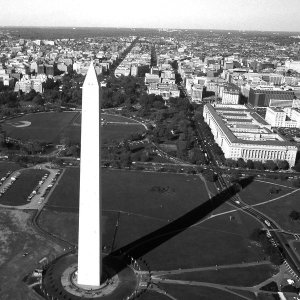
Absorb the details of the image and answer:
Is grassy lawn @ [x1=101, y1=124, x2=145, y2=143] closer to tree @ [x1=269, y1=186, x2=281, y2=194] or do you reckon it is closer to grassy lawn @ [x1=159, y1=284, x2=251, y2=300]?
tree @ [x1=269, y1=186, x2=281, y2=194]

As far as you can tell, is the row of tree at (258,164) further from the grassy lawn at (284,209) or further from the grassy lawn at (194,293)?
the grassy lawn at (194,293)

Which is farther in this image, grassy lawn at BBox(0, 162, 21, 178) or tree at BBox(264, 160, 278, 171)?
tree at BBox(264, 160, 278, 171)

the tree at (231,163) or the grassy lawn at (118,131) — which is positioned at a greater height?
the tree at (231,163)

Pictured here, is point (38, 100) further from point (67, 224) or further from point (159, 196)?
point (67, 224)

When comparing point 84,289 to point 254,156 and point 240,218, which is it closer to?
point 240,218

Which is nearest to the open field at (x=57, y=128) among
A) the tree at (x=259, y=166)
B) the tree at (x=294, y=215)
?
the tree at (x=259, y=166)

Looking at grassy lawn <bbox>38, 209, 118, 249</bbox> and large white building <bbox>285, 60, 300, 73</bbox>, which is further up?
large white building <bbox>285, 60, 300, 73</bbox>

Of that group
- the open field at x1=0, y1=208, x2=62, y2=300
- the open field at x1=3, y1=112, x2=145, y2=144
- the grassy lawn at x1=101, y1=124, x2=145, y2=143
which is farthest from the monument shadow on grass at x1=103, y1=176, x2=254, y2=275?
the open field at x1=3, y1=112, x2=145, y2=144
